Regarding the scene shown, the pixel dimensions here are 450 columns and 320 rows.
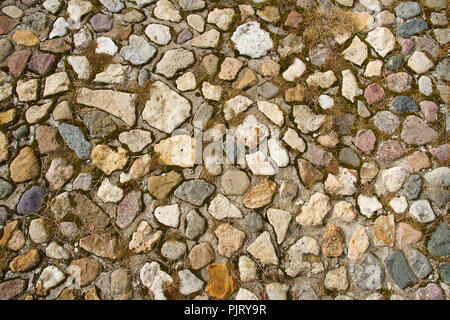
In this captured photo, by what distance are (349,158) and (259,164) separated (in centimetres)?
67

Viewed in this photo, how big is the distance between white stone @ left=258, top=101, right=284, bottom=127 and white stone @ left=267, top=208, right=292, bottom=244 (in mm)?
676

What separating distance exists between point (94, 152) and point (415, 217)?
7.79 feet

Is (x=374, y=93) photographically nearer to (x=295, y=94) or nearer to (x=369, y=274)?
(x=295, y=94)

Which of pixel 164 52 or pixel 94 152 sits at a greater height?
pixel 164 52

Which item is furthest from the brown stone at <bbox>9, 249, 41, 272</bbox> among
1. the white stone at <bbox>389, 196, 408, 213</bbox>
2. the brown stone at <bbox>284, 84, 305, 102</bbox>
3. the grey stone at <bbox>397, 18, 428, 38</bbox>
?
the grey stone at <bbox>397, 18, 428, 38</bbox>

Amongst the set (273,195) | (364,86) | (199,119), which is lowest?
(273,195)

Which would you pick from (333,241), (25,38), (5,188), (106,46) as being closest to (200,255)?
(333,241)

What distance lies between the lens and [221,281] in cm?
225

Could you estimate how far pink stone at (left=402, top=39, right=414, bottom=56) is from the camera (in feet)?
9.11

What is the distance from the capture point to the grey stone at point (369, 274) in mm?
2211

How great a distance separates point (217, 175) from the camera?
2.48 metres

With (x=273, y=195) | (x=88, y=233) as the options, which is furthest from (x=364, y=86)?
(x=88, y=233)

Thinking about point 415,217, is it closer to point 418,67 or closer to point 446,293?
point 446,293

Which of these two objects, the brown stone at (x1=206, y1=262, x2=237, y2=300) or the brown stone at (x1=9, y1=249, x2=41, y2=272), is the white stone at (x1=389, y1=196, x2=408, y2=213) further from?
the brown stone at (x1=9, y1=249, x2=41, y2=272)
